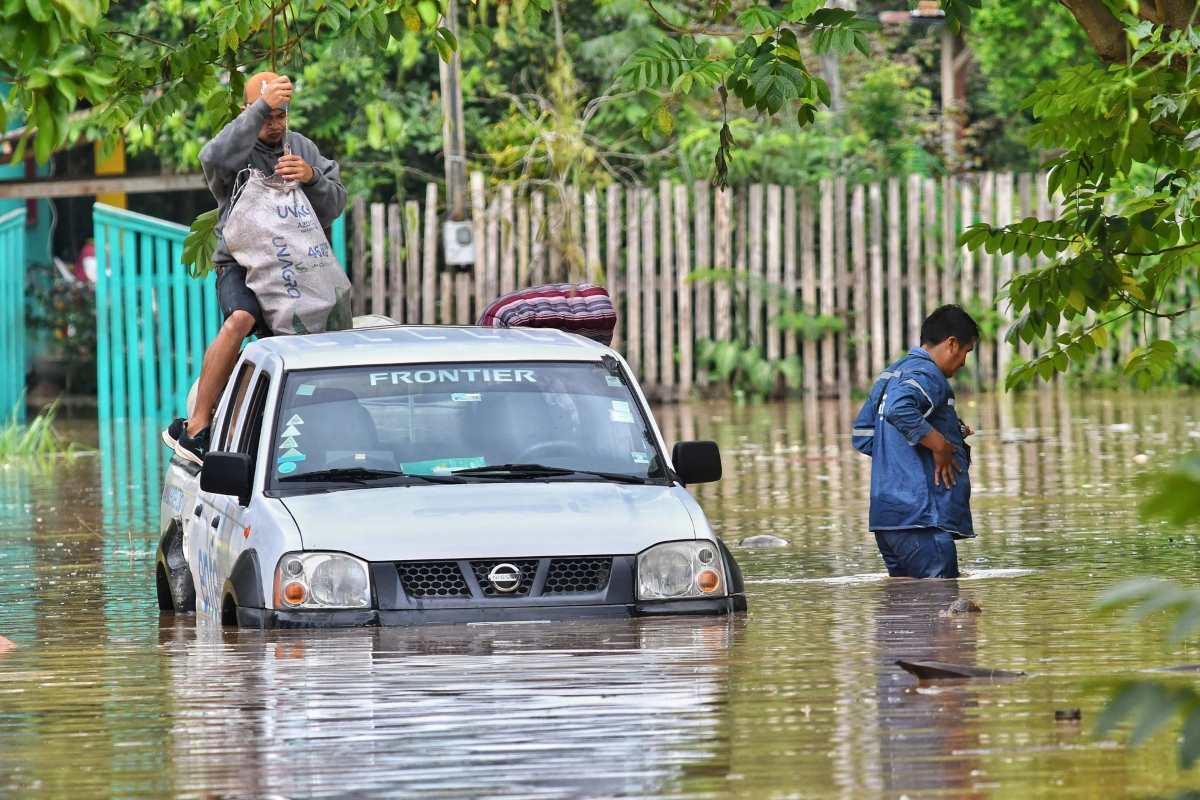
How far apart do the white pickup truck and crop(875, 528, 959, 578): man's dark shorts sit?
1864 mm

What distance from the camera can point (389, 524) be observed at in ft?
25.9

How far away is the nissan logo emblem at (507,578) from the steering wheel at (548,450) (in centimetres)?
78

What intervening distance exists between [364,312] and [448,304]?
4.53 feet

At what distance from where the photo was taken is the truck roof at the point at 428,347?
349 inches

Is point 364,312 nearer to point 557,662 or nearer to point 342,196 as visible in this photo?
point 342,196

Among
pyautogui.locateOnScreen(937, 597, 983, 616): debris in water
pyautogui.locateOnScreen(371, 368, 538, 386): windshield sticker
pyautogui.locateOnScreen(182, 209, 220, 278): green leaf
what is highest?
pyautogui.locateOnScreen(182, 209, 220, 278): green leaf

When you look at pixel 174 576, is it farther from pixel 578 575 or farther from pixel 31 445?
pixel 31 445

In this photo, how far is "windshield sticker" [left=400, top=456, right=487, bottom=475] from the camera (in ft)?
27.8

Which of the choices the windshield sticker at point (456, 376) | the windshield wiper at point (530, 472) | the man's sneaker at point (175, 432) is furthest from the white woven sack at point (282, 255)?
the windshield wiper at point (530, 472)

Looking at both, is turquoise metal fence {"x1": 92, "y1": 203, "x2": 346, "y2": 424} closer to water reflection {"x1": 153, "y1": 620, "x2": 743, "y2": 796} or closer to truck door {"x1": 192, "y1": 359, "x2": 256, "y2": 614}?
truck door {"x1": 192, "y1": 359, "x2": 256, "y2": 614}

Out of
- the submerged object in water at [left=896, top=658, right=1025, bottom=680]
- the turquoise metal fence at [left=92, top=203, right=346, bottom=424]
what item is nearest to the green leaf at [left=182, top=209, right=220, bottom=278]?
the submerged object in water at [left=896, top=658, right=1025, bottom=680]

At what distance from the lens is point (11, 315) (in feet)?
78.6

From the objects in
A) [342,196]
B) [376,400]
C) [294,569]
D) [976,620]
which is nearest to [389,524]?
[294,569]

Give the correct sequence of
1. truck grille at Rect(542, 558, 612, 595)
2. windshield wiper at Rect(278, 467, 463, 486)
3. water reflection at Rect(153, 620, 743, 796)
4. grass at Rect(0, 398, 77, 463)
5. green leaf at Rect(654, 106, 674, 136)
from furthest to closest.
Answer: grass at Rect(0, 398, 77, 463), green leaf at Rect(654, 106, 674, 136), windshield wiper at Rect(278, 467, 463, 486), truck grille at Rect(542, 558, 612, 595), water reflection at Rect(153, 620, 743, 796)
